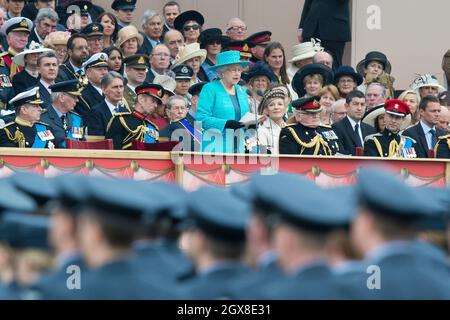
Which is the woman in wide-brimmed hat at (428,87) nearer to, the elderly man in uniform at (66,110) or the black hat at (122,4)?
the black hat at (122,4)

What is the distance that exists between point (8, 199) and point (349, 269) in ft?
4.17

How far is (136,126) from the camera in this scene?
1238cm

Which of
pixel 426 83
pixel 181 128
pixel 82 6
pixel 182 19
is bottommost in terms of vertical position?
pixel 181 128

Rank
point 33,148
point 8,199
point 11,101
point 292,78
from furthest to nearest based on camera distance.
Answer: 1. point 292,78
2. point 11,101
3. point 33,148
4. point 8,199

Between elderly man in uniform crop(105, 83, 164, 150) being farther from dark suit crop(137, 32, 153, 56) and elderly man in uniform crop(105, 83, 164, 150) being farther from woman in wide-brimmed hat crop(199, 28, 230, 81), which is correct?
woman in wide-brimmed hat crop(199, 28, 230, 81)

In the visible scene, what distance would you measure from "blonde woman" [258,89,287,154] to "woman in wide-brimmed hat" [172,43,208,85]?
2011mm

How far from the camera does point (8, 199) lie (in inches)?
207

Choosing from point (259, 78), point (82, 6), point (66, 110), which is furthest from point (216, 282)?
point (82, 6)

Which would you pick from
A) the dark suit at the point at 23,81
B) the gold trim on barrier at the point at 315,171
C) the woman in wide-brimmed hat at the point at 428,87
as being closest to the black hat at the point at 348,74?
the woman in wide-brimmed hat at the point at 428,87

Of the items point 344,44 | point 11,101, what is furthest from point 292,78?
point 11,101

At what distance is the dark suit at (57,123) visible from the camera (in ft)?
39.5

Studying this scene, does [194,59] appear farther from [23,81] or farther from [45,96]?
[45,96]

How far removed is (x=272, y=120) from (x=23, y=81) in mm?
2370
